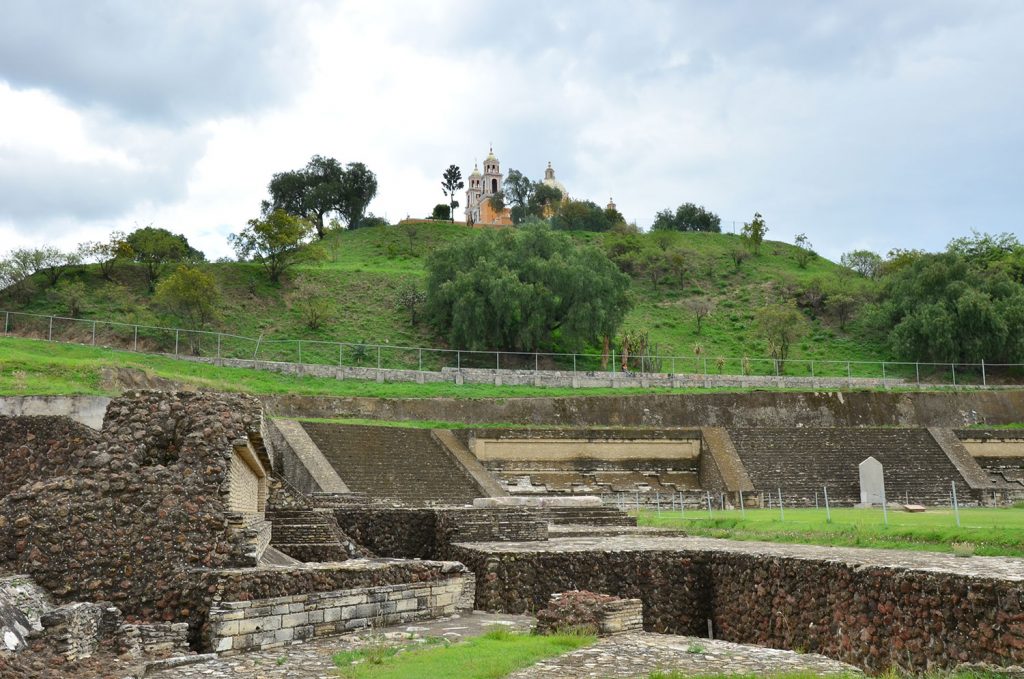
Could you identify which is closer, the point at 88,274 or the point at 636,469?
the point at 636,469

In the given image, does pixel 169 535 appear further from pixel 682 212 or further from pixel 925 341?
pixel 682 212

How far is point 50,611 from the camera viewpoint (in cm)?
859

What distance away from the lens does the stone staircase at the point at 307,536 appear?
14875 millimetres

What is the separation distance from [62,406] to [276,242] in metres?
31.1

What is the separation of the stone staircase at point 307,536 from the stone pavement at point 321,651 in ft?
11.8

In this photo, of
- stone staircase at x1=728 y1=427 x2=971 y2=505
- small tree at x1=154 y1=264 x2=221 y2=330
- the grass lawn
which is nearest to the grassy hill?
small tree at x1=154 y1=264 x2=221 y2=330

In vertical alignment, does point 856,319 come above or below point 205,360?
above

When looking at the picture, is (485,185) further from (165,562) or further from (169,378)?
(165,562)

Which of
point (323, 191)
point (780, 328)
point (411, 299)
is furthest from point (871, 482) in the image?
point (323, 191)

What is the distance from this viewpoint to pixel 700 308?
5984 centimetres

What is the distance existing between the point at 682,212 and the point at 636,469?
62.0 meters

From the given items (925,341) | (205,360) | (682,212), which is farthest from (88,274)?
(682,212)

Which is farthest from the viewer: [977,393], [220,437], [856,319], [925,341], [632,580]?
[856,319]

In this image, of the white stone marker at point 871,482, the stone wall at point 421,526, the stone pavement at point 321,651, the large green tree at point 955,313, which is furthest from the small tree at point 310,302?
the stone pavement at point 321,651
